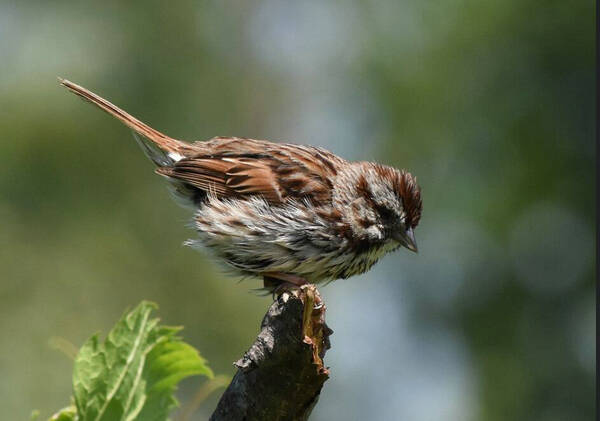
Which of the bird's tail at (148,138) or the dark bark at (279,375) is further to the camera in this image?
the bird's tail at (148,138)

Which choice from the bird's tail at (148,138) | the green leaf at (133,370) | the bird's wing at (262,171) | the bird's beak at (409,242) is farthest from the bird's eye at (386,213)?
the green leaf at (133,370)

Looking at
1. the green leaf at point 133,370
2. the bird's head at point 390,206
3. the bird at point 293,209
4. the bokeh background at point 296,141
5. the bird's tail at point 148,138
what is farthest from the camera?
the bokeh background at point 296,141

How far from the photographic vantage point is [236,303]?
12.4 m

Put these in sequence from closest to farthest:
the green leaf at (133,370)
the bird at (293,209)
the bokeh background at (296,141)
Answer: the green leaf at (133,370), the bird at (293,209), the bokeh background at (296,141)

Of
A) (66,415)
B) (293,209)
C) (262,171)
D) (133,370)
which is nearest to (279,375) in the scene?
(133,370)

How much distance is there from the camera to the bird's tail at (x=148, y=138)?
6414 millimetres

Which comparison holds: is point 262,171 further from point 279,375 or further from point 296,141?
point 296,141

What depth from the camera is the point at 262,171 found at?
234 inches

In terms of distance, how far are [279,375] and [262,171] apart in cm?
229

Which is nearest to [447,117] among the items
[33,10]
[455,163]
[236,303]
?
[455,163]

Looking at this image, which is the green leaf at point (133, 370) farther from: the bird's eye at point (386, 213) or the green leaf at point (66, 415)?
the bird's eye at point (386, 213)

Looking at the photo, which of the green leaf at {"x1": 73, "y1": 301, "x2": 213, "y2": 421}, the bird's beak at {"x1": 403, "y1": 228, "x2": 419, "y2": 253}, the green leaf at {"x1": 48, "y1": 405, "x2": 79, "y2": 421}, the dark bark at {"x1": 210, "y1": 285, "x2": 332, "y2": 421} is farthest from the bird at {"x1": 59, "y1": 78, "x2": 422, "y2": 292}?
the green leaf at {"x1": 48, "y1": 405, "x2": 79, "y2": 421}

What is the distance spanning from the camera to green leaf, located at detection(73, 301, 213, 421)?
355cm

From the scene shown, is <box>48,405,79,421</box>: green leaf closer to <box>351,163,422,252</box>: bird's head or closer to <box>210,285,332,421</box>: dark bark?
<box>210,285,332,421</box>: dark bark
